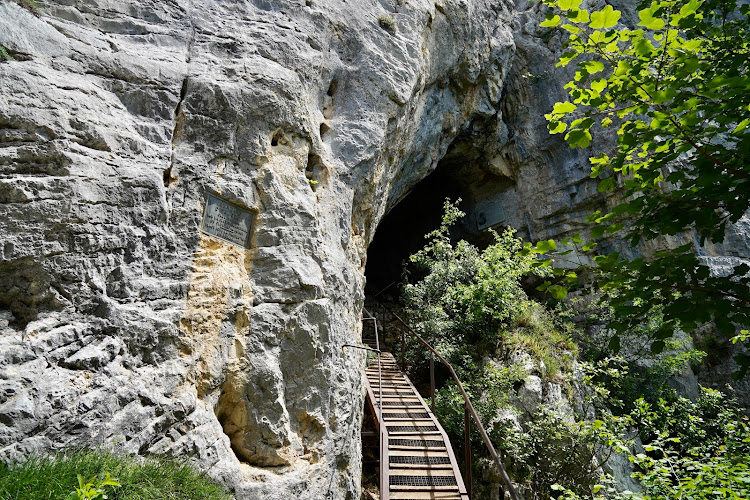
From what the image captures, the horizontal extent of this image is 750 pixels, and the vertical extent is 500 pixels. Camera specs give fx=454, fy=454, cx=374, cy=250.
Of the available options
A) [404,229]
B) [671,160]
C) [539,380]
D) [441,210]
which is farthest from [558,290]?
[404,229]

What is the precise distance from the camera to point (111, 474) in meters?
3.24

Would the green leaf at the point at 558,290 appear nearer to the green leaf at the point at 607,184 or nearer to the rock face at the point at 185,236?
the green leaf at the point at 607,184

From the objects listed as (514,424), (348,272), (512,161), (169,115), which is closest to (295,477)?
(348,272)

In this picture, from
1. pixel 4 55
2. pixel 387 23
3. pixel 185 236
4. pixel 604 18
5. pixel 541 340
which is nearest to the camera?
pixel 604 18

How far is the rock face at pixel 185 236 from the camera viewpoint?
393 centimetres

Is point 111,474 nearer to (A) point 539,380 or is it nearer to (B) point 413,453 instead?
(B) point 413,453

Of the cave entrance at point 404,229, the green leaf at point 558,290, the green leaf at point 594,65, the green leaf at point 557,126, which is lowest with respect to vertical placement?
the green leaf at point 558,290

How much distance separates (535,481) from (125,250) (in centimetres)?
788

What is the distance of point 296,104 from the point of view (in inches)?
244

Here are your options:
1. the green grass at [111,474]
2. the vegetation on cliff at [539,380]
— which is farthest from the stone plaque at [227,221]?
the vegetation on cliff at [539,380]

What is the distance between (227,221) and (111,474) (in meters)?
2.85

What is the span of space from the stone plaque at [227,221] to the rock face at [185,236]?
101 mm

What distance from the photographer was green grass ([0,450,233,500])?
2859 millimetres

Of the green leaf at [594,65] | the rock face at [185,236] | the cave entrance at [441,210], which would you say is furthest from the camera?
the cave entrance at [441,210]
